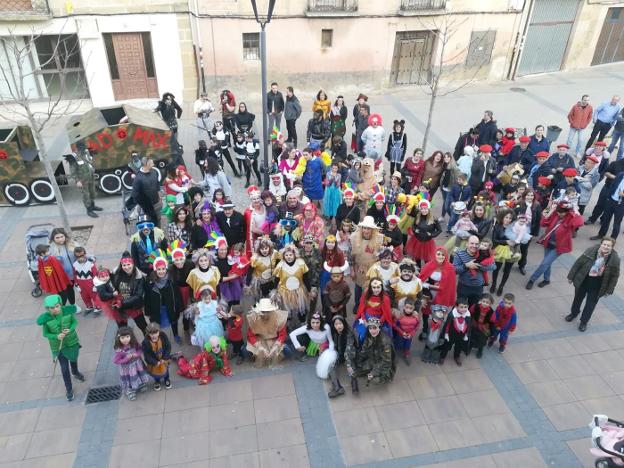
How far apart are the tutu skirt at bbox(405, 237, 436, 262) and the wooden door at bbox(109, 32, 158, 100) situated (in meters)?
12.2

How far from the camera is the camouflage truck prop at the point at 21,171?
34.0 ft

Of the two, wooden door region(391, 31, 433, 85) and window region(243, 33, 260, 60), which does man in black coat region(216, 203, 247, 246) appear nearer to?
window region(243, 33, 260, 60)

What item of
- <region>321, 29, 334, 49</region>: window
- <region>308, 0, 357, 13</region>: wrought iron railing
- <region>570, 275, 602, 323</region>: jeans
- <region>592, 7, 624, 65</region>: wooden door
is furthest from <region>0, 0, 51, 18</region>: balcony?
<region>592, 7, 624, 65</region>: wooden door

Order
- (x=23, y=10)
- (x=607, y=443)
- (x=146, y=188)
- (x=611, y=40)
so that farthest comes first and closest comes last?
1. (x=611, y=40)
2. (x=23, y=10)
3. (x=146, y=188)
4. (x=607, y=443)

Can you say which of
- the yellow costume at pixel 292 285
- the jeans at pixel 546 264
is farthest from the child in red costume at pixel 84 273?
the jeans at pixel 546 264

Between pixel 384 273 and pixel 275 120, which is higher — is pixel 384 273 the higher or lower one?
the lower one

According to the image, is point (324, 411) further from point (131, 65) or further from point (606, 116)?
point (131, 65)

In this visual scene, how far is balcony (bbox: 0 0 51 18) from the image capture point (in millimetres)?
14297

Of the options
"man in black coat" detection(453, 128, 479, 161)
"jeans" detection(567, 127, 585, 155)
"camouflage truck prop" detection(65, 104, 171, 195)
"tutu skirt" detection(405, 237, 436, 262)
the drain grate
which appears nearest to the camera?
the drain grate

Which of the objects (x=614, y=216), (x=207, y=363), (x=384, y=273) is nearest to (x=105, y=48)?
(x=207, y=363)

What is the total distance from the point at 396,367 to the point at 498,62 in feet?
54.9

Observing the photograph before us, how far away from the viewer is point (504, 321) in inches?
275

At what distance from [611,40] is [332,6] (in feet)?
45.5

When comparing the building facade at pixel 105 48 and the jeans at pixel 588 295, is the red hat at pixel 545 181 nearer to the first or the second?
the jeans at pixel 588 295
